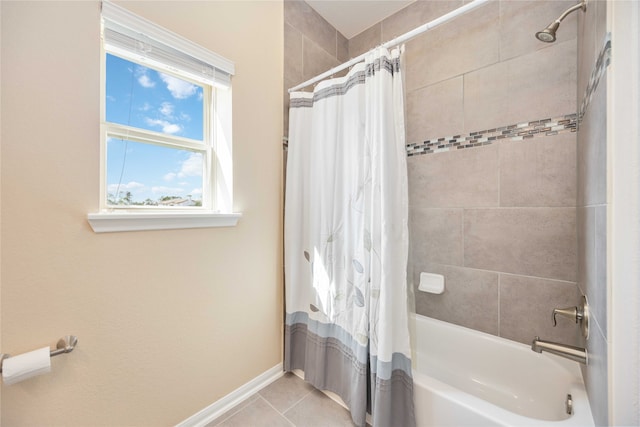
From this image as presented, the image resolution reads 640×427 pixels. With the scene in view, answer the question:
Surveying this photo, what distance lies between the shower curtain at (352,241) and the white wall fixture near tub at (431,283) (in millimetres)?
624

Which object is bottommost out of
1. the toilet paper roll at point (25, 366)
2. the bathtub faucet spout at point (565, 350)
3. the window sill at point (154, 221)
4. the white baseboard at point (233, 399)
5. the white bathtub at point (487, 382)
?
the white baseboard at point (233, 399)

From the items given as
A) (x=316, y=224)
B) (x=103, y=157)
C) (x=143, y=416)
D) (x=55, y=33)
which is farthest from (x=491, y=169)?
(x=143, y=416)

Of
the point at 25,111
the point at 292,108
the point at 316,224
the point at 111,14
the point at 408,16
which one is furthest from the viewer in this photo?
the point at 408,16

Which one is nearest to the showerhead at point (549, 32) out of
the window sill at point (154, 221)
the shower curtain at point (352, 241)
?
the shower curtain at point (352, 241)

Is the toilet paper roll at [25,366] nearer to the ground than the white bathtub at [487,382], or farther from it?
farther from it

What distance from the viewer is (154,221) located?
3.78ft

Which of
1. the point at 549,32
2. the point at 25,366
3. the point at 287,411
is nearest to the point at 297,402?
the point at 287,411

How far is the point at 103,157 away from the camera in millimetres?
1096

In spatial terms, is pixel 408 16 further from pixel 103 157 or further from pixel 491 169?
pixel 103 157

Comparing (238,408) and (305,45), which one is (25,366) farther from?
(305,45)

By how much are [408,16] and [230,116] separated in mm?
1610

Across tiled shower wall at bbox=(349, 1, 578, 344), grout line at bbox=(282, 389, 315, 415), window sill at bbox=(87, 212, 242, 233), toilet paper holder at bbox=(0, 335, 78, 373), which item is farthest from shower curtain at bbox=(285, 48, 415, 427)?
toilet paper holder at bbox=(0, 335, 78, 373)

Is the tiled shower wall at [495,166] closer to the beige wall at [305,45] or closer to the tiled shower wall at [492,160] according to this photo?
the tiled shower wall at [492,160]

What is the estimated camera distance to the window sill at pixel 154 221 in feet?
3.31
